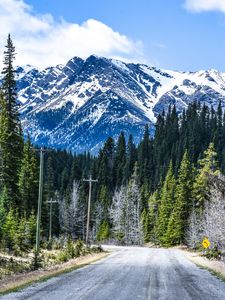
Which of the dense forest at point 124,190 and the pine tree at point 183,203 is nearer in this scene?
the dense forest at point 124,190

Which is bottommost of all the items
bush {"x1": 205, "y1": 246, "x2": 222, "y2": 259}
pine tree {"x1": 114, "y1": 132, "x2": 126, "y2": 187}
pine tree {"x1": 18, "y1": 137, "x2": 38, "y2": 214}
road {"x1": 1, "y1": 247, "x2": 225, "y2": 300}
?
bush {"x1": 205, "y1": 246, "x2": 222, "y2": 259}

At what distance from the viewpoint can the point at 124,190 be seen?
118375 mm

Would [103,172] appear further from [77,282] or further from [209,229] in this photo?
[77,282]

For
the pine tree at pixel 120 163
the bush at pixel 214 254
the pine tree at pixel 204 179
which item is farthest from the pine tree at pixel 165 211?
the pine tree at pixel 120 163

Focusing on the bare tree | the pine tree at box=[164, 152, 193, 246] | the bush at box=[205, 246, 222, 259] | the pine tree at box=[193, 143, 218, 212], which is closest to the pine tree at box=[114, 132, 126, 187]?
the bare tree

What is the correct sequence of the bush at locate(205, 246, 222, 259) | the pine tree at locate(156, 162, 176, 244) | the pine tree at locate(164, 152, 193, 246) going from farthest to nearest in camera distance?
the pine tree at locate(156, 162, 176, 244) < the pine tree at locate(164, 152, 193, 246) < the bush at locate(205, 246, 222, 259)

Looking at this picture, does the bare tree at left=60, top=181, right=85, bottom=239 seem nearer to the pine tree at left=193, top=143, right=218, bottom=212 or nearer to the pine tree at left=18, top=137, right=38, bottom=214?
the pine tree at left=193, top=143, right=218, bottom=212

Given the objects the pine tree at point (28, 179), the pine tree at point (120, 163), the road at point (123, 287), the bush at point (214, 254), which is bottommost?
the bush at point (214, 254)

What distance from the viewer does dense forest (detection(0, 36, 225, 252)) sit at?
5153 centimetres

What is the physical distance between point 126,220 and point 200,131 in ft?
287

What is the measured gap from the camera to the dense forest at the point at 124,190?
51531 mm

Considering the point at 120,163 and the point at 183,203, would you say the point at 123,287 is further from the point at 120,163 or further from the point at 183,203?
the point at 120,163

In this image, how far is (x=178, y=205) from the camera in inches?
2940

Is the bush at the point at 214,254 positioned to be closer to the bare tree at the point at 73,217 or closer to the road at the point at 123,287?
the road at the point at 123,287
